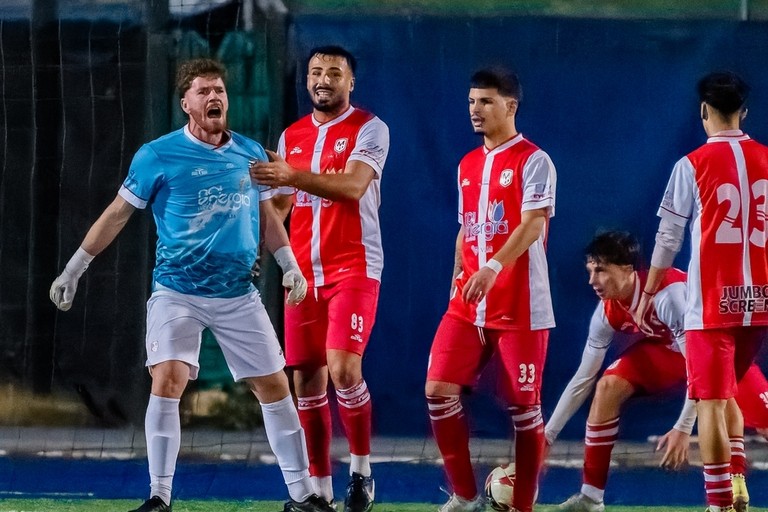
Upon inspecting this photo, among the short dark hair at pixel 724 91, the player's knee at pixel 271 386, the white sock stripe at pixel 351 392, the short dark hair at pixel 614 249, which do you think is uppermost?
the short dark hair at pixel 724 91

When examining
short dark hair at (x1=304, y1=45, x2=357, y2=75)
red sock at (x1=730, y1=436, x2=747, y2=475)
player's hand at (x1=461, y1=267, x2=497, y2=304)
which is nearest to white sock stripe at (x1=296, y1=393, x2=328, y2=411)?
player's hand at (x1=461, y1=267, x2=497, y2=304)

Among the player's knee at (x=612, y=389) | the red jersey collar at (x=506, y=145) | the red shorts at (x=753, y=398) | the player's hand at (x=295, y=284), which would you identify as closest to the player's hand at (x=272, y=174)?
the player's hand at (x=295, y=284)

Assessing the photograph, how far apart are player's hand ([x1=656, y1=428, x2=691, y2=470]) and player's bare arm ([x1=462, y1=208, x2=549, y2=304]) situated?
44.0 inches

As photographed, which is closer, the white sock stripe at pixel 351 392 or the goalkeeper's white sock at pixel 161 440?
the goalkeeper's white sock at pixel 161 440

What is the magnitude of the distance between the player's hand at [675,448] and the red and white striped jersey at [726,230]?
0.76 meters

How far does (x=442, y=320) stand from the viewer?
5711mm

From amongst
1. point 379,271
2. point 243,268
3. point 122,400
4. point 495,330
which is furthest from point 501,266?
point 122,400

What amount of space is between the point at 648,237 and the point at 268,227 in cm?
170

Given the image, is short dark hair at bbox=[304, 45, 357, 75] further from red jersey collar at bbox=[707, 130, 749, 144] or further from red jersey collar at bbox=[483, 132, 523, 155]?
red jersey collar at bbox=[707, 130, 749, 144]

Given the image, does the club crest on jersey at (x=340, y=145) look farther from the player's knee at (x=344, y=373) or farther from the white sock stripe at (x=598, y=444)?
the white sock stripe at (x=598, y=444)

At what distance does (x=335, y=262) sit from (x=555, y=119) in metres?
1.19

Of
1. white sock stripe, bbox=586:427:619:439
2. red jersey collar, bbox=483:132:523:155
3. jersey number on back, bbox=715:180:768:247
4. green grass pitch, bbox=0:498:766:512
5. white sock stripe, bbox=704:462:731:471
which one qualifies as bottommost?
green grass pitch, bbox=0:498:766:512

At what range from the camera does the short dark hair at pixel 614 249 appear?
588 centimetres

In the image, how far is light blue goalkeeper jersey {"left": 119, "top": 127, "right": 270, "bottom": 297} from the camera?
5285mm
